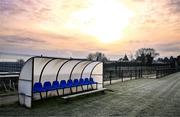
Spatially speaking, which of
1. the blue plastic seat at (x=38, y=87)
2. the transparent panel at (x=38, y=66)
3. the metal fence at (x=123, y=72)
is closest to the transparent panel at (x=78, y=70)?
the transparent panel at (x=38, y=66)

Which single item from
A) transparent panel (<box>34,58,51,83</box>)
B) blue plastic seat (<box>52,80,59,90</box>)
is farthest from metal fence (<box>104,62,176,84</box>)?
transparent panel (<box>34,58,51,83</box>)

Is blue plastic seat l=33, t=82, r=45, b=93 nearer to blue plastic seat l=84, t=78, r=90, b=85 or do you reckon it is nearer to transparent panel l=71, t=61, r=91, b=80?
transparent panel l=71, t=61, r=91, b=80

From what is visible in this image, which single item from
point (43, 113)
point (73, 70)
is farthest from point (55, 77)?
point (43, 113)

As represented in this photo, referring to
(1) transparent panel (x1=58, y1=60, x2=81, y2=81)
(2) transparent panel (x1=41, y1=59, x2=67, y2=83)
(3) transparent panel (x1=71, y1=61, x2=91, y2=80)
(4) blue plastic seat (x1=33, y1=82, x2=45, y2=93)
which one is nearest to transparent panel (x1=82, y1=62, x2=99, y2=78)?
(3) transparent panel (x1=71, y1=61, x2=91, y2=80)

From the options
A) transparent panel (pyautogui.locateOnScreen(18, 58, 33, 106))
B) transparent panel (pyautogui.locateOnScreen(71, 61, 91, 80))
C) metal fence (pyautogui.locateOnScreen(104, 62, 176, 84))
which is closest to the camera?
transparent panel (pyautogui.locateOnScreen(18, 58, 33, 106))

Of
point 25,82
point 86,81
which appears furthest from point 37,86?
point 86,81

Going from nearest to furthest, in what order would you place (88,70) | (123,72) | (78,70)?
(78,70), (88,70), (123,72)

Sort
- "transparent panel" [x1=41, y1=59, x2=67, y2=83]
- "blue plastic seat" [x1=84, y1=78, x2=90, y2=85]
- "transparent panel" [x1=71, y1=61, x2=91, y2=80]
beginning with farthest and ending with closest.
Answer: "blue plastic seat" [x1=84, y1=78, x2=90, y2=85]
"transparent panel" [x1=71, y1=61, x2=91, y2=80]
"transparent panel" [x1=41, y1=59, x2=67, y2=83]

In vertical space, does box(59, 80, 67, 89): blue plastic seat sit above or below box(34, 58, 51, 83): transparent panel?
below

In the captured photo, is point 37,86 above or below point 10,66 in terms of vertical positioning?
below

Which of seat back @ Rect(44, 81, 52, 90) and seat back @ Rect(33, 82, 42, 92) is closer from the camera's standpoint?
seat back @ Rect(33, 82, 42, 92)

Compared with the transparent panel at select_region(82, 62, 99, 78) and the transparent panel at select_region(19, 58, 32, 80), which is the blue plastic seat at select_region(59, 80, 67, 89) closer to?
the transparent panel at select_region(82, 62, 99, 78)

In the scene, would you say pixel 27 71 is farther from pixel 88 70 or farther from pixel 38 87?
pixel 88 70

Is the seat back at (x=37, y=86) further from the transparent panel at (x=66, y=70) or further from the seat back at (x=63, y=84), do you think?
the transparent panel at (x=66, y=70)
